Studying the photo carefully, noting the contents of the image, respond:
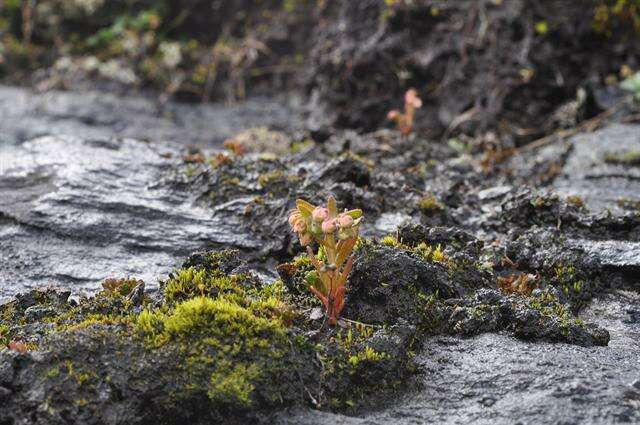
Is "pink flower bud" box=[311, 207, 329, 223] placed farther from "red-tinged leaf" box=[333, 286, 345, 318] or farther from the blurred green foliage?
the blurred green foliage

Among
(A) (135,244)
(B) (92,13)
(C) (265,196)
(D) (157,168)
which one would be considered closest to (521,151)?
(C) (265,196)

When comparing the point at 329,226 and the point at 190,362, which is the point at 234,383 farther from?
the point at 329,226

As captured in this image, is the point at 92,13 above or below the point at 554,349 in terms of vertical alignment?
above

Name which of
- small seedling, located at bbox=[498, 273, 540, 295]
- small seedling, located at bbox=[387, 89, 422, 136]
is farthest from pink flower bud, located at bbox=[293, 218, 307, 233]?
small seedling, located at bbox=[387, 89, 422, 136]

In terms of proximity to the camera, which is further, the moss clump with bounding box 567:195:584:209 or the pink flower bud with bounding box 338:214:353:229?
the moss clump with bounding box 567:195:584:209

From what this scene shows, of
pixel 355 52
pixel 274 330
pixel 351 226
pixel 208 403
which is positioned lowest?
pixel 208 403

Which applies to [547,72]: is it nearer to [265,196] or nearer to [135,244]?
[265,196]
